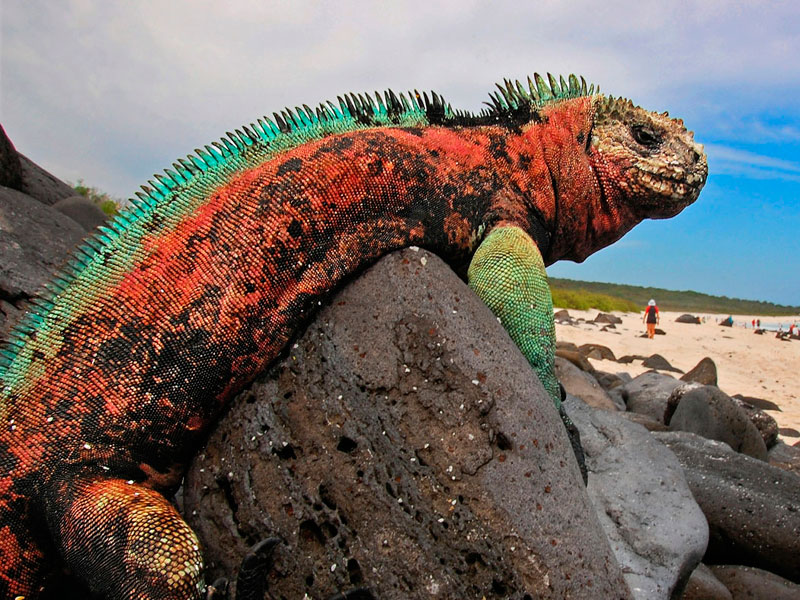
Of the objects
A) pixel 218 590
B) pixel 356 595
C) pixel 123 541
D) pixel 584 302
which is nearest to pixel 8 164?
pixel 123 541

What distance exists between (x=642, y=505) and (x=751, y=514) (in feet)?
5.21

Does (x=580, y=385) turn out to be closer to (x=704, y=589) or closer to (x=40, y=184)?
(x=704, y=589)

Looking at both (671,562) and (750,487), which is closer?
(671,562)

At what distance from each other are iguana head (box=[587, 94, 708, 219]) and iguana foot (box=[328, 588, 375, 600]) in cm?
287

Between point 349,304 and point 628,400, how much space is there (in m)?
8.97

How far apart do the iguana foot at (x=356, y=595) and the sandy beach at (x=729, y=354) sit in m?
10.9

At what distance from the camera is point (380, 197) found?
3.19 meters

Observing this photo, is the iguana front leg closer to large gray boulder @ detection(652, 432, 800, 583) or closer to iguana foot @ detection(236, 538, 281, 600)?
iguana foot @ detection(236, 538, 281, 600)

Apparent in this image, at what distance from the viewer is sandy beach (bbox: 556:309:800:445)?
15305 mm

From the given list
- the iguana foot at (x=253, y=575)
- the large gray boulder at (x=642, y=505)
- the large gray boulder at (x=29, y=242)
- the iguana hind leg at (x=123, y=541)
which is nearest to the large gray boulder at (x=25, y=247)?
the large gray boulder at (x=29, y=242)

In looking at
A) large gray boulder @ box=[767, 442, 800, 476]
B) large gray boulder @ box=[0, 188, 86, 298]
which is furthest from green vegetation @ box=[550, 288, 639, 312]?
large gray boulder @ box=[0, 188, 86, 298]

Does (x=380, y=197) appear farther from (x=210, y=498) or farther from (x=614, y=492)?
(x=614, y=492)

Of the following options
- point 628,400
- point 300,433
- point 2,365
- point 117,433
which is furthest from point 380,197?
point 628,400

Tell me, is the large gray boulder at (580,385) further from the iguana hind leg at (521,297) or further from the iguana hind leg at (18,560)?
the iguana hind leg at (18,560)
